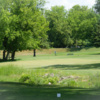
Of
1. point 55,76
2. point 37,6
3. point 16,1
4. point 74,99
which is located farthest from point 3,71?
point 37,6

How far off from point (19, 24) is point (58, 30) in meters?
57.8

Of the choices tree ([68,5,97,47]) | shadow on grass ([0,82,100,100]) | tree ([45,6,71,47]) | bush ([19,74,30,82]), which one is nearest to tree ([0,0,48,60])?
bush ([19,74,30,82])

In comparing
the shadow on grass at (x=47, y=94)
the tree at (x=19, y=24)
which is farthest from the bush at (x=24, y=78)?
the tree at (x=19, y=24)

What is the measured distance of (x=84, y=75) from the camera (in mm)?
21781

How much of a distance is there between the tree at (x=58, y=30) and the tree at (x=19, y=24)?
181 ft

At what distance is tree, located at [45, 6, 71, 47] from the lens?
11350 centimetres

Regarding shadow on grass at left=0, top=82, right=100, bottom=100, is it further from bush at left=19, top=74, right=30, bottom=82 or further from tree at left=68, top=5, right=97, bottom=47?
tree at left=68, top=5, right=97, bottom=47

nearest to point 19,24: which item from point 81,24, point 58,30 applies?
point 58,30

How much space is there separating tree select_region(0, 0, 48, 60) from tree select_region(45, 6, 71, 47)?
55.0 meters

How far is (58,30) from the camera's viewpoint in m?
112

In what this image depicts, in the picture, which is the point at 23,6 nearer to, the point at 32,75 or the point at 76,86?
the point at 32,75

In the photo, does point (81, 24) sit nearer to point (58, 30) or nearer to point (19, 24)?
point (58, 30)

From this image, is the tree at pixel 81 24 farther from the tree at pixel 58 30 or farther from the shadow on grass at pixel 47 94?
the shadow on grass at pixel 47 94

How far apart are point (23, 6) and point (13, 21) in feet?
14.6
